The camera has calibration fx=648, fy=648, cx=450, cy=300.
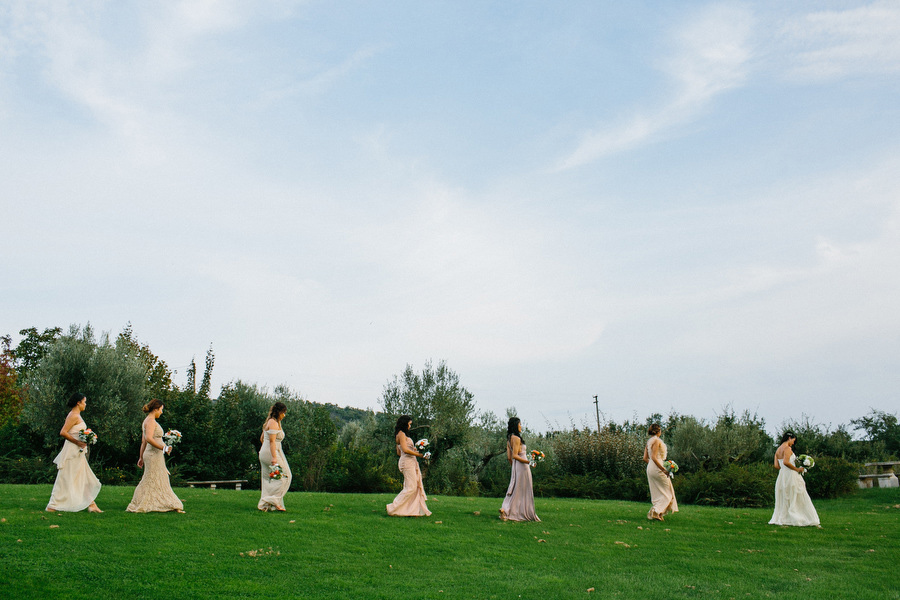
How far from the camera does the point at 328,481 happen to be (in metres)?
24.6

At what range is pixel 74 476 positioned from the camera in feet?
41.5

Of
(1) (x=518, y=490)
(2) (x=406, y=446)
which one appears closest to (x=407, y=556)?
(2) (x=406, y=446)

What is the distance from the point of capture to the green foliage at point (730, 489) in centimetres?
2234

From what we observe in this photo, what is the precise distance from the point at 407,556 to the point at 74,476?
6965mm

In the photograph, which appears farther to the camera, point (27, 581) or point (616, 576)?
point (616, 576)

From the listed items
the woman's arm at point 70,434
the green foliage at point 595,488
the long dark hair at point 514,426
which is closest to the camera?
the woman's arm at point 70,434

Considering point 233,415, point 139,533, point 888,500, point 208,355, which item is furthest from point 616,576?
point 208,355

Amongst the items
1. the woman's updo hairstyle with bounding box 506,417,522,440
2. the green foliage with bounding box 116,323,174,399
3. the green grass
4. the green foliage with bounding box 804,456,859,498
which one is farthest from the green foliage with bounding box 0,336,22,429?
the green foliage with bounding box 804,456,859,498

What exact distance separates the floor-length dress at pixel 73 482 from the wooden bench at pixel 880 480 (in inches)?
1143

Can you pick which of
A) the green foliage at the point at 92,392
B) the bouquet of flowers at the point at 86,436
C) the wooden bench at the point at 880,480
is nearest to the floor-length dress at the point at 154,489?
the bouquet of flowers at the point at 86,436

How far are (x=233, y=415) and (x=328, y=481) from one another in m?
9.13

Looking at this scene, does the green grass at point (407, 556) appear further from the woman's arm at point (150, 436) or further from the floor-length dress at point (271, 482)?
the woman's arm at point (150, 436)

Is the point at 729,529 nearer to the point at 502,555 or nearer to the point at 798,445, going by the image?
the point at 502,555

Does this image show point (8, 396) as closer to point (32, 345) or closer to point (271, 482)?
point (32, 345)
